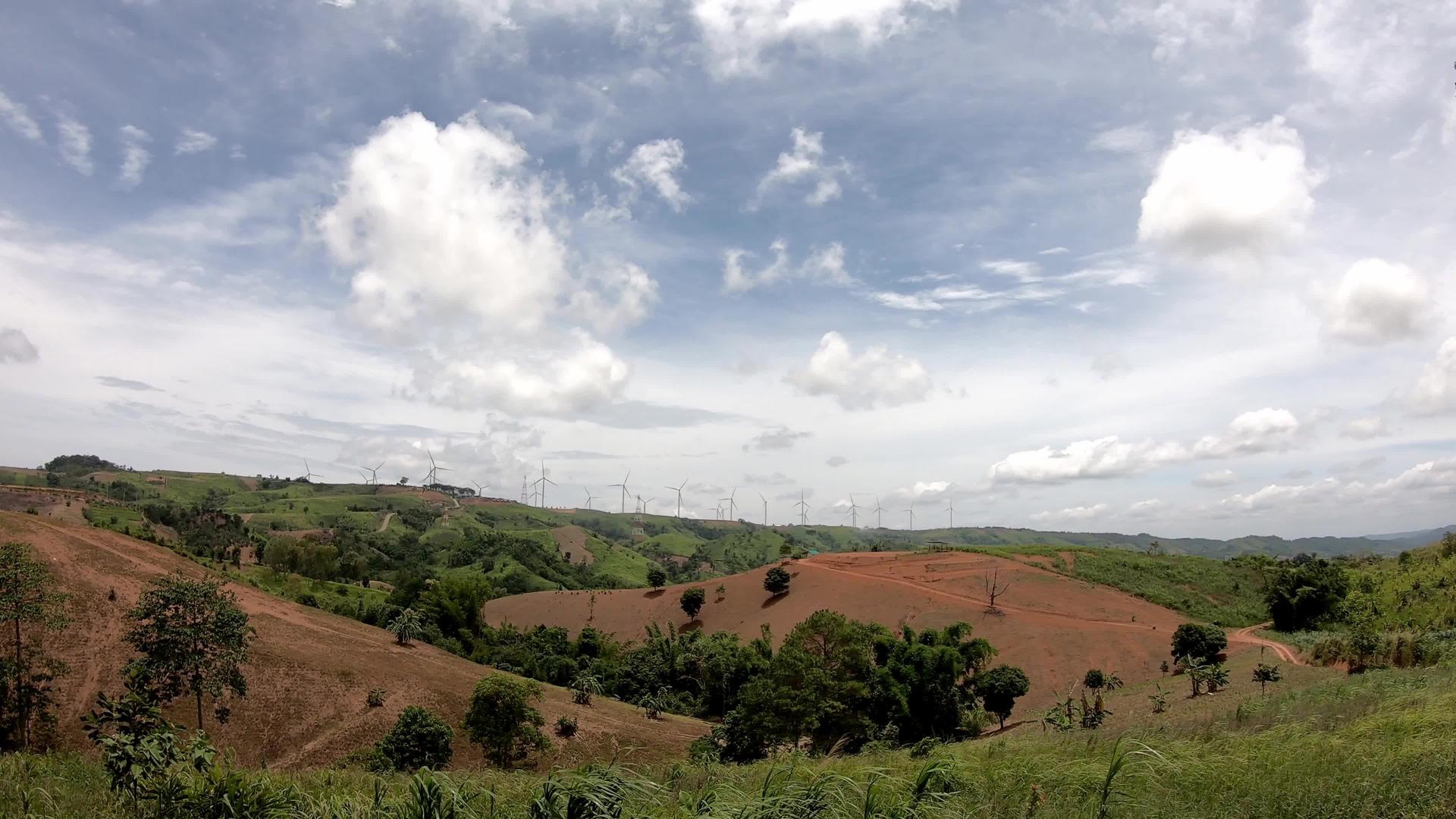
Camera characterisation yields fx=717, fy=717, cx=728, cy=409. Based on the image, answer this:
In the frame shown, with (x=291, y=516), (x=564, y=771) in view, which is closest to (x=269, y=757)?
(x=564, y=771)

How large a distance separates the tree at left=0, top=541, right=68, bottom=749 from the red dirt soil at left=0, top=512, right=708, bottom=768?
2118 millimetres

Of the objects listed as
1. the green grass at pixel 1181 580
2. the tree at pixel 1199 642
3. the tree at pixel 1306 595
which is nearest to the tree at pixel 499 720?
the tree at pixel 1199 642

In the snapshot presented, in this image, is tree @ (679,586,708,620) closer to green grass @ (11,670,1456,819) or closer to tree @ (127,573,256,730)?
tree @ (127,573,256,730)

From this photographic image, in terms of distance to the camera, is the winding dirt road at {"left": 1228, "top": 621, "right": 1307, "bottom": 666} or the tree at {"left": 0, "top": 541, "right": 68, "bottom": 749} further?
the winding dirt road at {"left": 1228, "top": 621, "right": 1307, "bottom": 666}

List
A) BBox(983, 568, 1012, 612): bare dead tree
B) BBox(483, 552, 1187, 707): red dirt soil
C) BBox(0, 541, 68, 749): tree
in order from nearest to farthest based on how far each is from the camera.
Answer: BBox(0, 541, 68, 749): tree → BBox(483, 552, 1187, 707): red dirt soil → BBox(983, 568, 1012, 612): bare dead tree

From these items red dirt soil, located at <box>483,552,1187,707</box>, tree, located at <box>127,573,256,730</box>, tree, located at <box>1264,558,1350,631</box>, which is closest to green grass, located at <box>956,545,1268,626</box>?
red dirt soil, located at <box>483,552,1187,707</box>

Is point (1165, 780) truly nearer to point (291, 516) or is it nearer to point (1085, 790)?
point (1085, 790)

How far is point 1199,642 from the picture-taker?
47.0 metres

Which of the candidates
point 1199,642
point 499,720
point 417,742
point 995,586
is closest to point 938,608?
point 995,586

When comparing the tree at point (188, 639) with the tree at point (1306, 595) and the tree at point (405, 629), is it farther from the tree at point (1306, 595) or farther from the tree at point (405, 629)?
the tree at point (1306, 595)

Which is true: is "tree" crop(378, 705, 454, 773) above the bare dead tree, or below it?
below

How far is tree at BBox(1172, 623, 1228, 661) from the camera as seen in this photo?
153 ft

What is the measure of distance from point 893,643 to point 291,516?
185 metres

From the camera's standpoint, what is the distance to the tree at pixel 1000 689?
143ft
